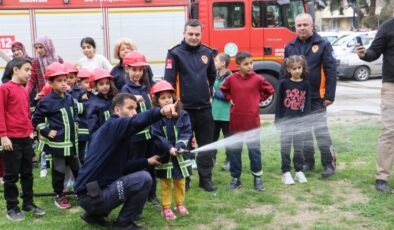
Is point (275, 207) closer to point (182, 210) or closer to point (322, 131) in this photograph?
point (182, 210)

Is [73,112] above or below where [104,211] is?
above

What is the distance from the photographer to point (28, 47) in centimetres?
1172

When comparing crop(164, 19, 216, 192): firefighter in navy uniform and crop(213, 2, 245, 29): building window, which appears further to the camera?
crop(213, 2, 245, 29): building window

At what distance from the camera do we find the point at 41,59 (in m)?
6.77

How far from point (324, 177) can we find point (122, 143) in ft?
10.2

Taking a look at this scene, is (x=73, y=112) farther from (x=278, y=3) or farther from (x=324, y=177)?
(x=278, y=3)

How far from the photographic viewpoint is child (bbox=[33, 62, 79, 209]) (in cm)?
528

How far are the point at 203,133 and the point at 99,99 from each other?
1.35 m

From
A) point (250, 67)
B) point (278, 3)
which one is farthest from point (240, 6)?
point (250, 67)

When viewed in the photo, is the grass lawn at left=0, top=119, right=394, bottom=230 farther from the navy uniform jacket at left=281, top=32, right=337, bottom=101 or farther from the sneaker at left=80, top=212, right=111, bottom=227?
the navy uniform jacket at left=281, top=32, right=337, bottom=101

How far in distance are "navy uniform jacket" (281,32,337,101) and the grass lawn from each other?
1.14 metres

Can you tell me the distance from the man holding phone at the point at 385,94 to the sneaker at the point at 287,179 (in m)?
1.02

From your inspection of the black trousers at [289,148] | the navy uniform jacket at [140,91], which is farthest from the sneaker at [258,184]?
the navy uniform jacket at [140,91]

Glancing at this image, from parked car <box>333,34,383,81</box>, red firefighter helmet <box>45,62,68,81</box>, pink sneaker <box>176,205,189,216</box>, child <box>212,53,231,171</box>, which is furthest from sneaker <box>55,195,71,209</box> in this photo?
parked car <box>333,34,383,81</box>
